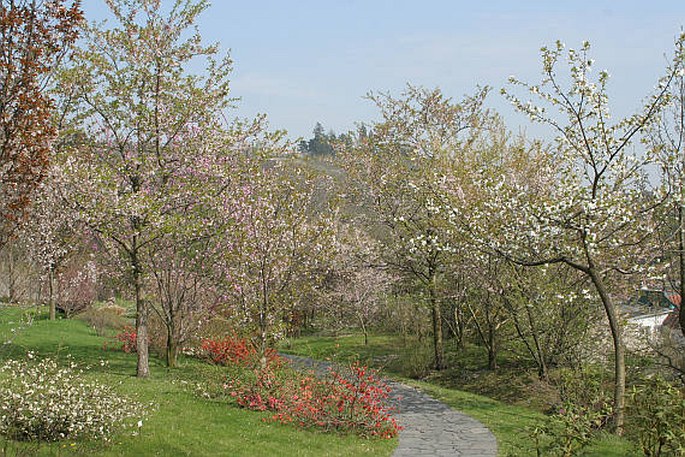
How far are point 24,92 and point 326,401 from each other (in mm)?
7501

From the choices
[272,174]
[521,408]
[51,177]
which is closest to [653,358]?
[521,408]

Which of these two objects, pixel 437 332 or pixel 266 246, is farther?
pixel 437 332

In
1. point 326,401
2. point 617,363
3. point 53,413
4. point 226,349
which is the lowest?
point 326,401

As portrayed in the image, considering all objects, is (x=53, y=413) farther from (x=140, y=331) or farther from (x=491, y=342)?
(x=491, y=342)

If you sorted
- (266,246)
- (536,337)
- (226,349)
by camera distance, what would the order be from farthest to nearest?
(226,349)
(266,246)
(536,337)

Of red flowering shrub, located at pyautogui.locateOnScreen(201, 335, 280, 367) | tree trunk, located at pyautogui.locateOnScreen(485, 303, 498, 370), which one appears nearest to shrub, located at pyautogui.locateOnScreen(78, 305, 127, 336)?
red flowering shrub, located at pyautogui.locateOnScreen(201, 335, 280, 367)

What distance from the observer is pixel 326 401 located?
1147 centimetres

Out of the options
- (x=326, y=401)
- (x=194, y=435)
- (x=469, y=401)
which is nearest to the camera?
(x=194, y=435)

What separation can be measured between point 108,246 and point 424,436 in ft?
28.3

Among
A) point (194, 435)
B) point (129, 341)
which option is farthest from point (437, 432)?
point (129, 341)

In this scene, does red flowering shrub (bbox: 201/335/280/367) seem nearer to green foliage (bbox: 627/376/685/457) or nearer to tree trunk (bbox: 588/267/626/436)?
tree trunk (bbox: 588/267/626/436)

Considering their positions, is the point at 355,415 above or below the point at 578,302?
below

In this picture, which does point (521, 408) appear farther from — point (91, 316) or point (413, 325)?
point (91, 316)

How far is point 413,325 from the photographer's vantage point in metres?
23.0
